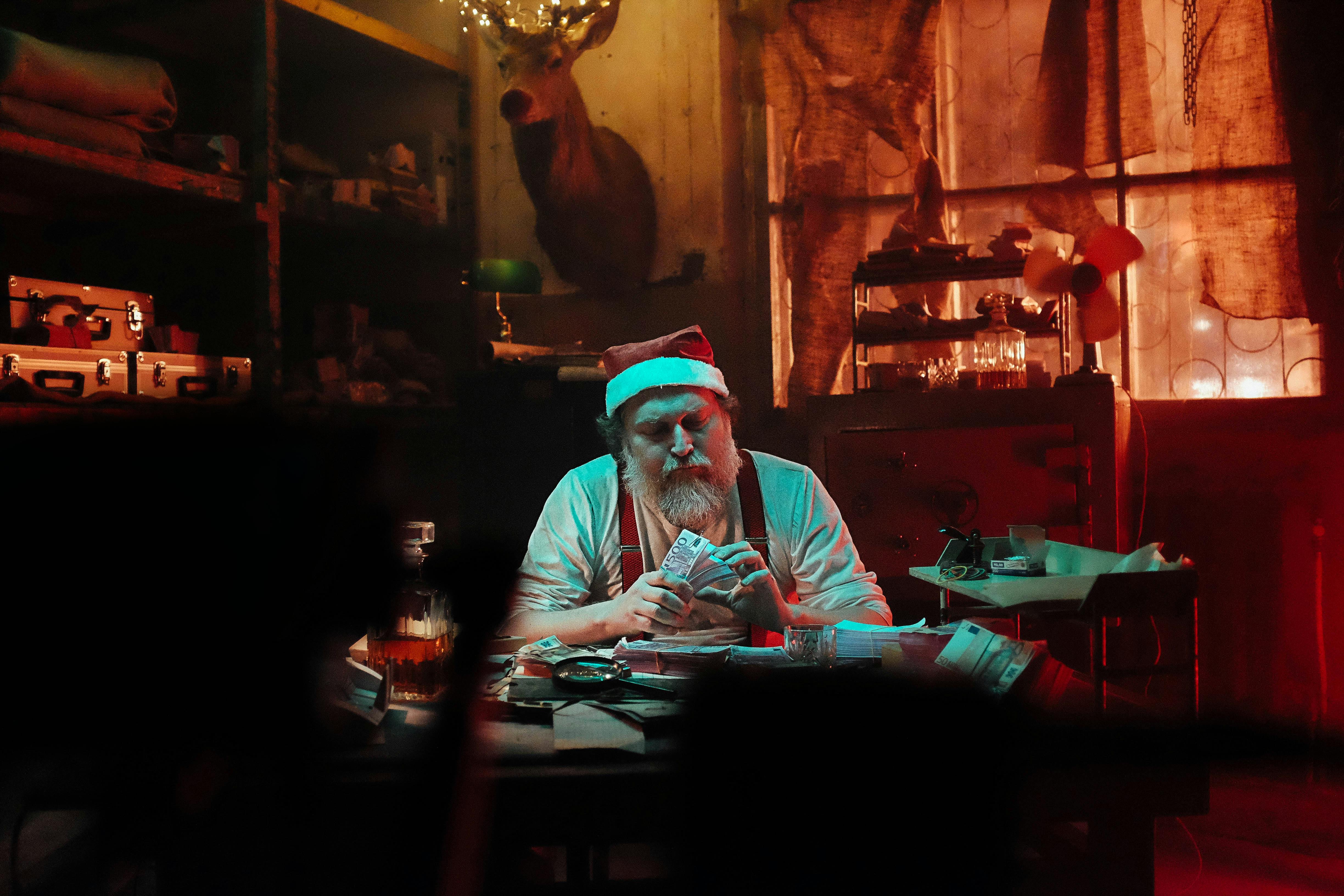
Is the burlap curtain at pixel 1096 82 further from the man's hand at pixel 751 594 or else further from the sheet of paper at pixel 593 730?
the sheet of paper at pixel 593 730

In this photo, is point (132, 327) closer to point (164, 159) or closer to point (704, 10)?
point (164, 159)

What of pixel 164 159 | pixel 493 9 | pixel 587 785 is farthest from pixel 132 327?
pixel 587 785

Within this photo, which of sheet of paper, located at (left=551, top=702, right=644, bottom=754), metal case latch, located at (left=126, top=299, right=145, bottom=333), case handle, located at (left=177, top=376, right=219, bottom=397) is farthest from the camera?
case handle, located at (left=177, top=376, right=219, bottom=397)

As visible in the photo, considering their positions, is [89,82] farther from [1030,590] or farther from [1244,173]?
[1244,173]

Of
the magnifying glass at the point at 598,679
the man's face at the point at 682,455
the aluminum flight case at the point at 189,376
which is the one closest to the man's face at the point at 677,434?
the man's face at the point at 682,455

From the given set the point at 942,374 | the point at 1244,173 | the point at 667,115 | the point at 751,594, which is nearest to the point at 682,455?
the point at 751,594

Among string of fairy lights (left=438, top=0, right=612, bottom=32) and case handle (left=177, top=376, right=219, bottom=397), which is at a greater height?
string of fairy lights (left=438, top=0, right=612, bottom=32)

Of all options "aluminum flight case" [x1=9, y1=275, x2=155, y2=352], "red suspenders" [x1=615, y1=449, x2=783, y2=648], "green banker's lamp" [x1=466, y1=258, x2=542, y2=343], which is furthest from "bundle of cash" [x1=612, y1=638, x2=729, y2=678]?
"green banker's lamp" [x1=466, y1=258, x2=542, y2=343]

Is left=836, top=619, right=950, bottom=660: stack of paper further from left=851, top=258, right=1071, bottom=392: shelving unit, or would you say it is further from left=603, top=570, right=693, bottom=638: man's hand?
left=851, top=258, right=1071, bottom=392: shelving unit

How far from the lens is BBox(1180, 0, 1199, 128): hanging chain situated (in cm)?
354

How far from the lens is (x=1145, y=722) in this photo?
1.29 m

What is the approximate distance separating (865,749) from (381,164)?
11.0ft

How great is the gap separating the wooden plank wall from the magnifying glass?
280 centimetres

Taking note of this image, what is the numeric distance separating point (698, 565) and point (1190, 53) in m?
3.12
